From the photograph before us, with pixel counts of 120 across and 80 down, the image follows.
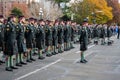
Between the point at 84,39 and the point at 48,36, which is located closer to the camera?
the point at 84,39

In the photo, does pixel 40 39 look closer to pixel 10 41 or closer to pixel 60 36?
pixel 60 36

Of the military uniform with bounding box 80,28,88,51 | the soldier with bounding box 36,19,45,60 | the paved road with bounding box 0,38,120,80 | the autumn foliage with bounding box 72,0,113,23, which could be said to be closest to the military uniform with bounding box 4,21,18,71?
the paved road with bounding box 0,38,120,80

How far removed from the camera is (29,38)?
17531 mm

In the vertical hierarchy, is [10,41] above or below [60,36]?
above

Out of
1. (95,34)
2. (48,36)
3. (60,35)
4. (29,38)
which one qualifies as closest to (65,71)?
(29,38)

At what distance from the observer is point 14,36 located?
→ 14.9 metres

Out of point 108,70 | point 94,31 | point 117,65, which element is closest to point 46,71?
point 108,70

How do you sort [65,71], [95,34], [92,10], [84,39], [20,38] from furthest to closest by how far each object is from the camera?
1. [92,10]
2. [95,34]
3. [84,39]
4. [20,38]
5. [65,71]

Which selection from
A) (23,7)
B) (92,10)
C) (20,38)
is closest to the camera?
(20,38)

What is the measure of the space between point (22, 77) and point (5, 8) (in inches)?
2101

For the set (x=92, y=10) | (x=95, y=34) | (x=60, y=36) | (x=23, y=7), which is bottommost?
(x=95, y=34)

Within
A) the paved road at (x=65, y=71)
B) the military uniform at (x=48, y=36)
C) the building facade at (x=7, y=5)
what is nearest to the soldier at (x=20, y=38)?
the paved road at (x=65, y=71)

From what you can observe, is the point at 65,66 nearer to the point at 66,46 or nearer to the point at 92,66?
the point at 92,66

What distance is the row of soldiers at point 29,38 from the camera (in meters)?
14.8
